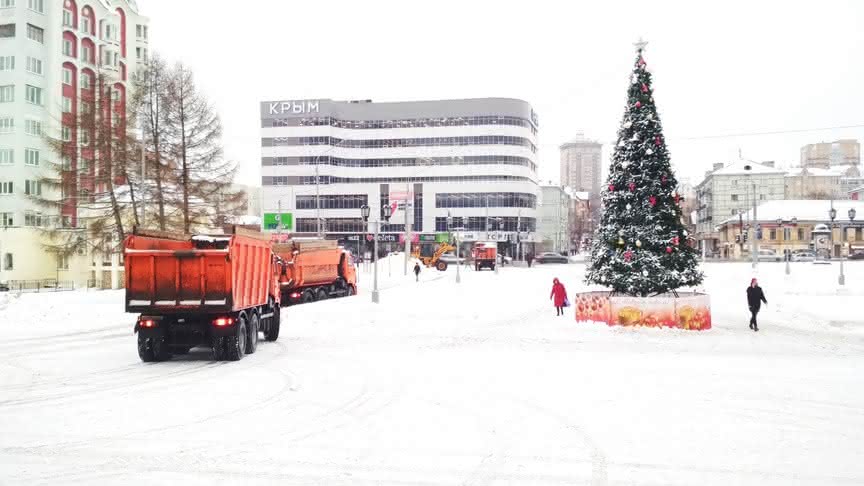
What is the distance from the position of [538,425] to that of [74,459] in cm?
555

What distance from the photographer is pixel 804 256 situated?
83.8m

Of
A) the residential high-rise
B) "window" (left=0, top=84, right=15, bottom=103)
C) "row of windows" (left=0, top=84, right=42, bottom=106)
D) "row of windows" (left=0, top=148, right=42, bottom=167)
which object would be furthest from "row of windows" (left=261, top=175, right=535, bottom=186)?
the residential high-rise

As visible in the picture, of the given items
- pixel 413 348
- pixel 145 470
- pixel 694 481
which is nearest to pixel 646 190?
pixel 413 348

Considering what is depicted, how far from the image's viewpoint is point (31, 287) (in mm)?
53812

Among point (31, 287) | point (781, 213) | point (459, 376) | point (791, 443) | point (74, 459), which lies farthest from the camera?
point (781, 213)

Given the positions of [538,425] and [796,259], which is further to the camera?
[796,259]

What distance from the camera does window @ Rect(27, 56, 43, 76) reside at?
186 ft

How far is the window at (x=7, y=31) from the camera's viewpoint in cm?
5675

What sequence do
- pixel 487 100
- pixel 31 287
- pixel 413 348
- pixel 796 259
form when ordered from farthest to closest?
pixel 487 100
pixel 796 259
pixel 31 287
pixel 413 348

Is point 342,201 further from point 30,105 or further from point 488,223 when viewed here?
point 30,105

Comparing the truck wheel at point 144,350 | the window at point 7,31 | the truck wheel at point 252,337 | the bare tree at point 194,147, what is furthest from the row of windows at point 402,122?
the truck wheel at point 144,350

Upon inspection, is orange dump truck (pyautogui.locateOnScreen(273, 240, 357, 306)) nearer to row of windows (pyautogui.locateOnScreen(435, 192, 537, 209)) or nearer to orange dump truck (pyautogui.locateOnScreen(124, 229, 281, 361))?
orange dump truck (pyautogui.locateOnScreen(124, 229, 281, 361))

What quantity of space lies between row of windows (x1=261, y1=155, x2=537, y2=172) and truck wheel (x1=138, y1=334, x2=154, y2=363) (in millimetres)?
92603

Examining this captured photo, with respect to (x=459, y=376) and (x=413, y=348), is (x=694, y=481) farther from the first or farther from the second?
(x=413, y=348)
